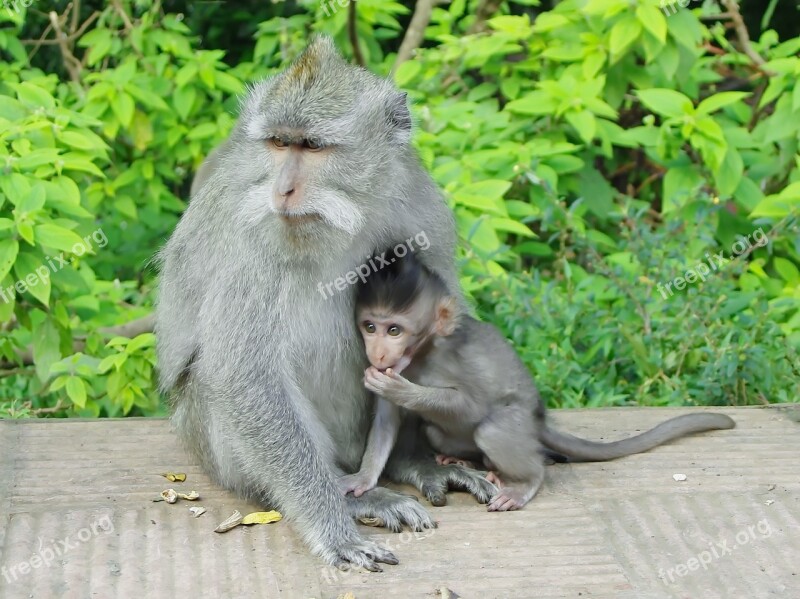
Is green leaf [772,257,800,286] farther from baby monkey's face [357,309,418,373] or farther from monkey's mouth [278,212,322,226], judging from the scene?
monkey's mouth [278,212,322,226]

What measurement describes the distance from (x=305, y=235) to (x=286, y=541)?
1067 millimetres

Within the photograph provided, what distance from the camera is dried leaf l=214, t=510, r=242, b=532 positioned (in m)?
4.13

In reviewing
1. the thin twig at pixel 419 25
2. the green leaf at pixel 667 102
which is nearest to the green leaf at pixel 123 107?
the thin twig at pixel 419 25

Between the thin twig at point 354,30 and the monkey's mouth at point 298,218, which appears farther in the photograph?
the thin twig at point 354,30

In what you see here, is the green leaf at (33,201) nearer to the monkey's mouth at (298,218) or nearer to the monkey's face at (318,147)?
the monkey's face at (318,147)

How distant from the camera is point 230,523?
4.16m

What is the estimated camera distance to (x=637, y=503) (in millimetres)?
4414

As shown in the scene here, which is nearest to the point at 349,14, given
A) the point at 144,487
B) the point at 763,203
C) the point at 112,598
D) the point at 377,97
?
the point at 763,203

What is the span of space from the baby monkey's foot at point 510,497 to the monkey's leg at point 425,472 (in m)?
0.07

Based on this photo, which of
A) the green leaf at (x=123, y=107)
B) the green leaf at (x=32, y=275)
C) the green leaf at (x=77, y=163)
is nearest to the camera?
the green leaf at (x=32, y=275)

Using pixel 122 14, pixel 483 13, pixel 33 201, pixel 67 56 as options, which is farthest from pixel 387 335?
pixel 67 56

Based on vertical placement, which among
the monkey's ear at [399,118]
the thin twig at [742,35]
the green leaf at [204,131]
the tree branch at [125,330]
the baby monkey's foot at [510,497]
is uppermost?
the thin twig at [742,35]

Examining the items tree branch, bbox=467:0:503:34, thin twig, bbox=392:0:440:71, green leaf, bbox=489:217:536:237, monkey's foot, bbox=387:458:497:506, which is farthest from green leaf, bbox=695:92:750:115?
monkey's foot, bbox=387:458:497:506

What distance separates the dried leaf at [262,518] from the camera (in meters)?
4.20
